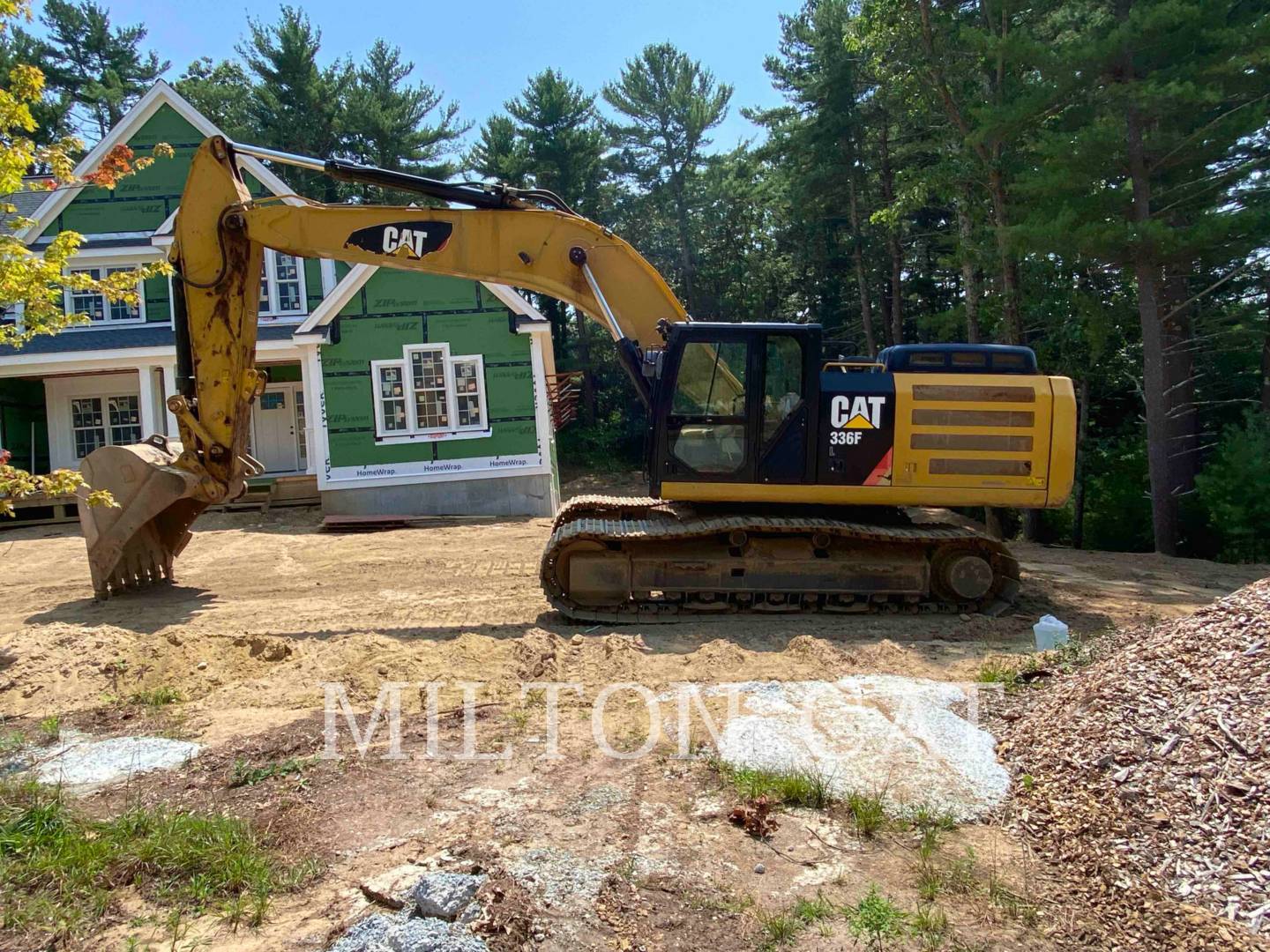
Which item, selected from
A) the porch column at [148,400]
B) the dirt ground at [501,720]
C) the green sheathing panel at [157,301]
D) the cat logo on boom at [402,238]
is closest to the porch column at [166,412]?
the porch column at [148,400]

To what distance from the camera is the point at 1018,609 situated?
25.3ft

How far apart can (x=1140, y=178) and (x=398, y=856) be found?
1339cm

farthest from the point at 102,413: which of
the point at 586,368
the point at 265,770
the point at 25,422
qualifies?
the point at 586,368

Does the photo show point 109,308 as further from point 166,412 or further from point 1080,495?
point 1080,495

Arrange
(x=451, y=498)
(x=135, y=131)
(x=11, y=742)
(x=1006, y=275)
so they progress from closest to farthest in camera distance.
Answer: (x=11, y=742) → (x=1006, y=275) → (x=451, y=498) → (x=135, y=131)

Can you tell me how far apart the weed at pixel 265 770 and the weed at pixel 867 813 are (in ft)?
8.51

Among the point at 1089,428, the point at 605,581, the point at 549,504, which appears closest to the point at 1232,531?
the point at 1089,428

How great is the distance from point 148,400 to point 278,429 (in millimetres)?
3303

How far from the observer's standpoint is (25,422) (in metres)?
19.4

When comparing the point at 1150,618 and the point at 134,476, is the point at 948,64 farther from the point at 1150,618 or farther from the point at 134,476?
the point at 134,476

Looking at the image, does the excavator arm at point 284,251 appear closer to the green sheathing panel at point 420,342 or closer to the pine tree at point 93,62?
the green sheathing panel at point 420,342

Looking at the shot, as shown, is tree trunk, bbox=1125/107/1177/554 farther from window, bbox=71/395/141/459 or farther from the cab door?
window, bbox=71/395/141/459

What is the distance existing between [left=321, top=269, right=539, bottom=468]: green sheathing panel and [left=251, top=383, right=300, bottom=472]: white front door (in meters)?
4.27

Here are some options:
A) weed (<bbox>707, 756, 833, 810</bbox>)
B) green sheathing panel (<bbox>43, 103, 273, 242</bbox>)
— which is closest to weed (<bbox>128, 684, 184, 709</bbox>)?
weed (<bbox>707, 756, 833, 810</bbox>)
